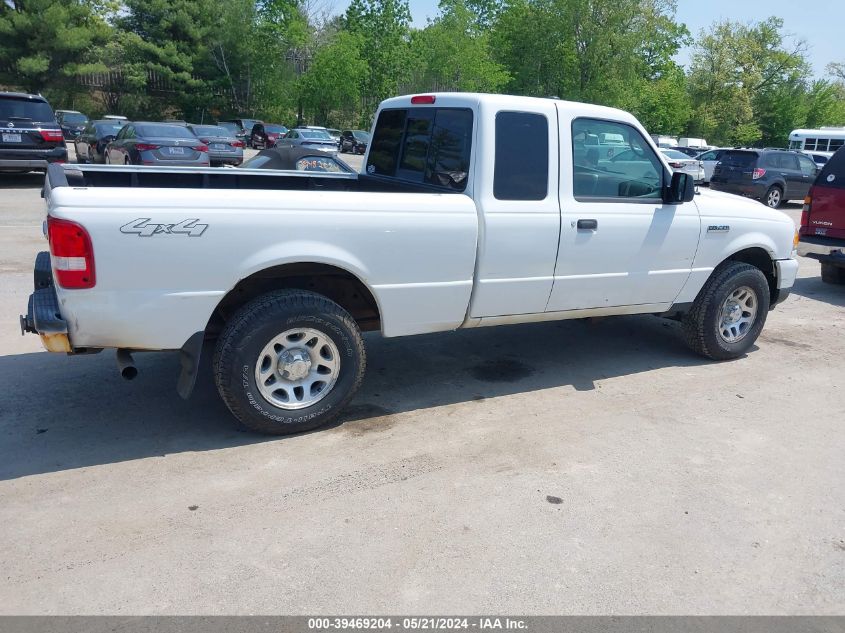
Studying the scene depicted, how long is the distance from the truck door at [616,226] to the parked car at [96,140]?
18.3m

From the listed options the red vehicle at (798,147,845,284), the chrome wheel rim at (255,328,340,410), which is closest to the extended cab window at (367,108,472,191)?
the chrome wheel rim at (255,328,340,410)

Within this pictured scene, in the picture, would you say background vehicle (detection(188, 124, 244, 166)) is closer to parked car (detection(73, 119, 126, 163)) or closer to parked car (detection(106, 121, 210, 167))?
parked car (detection(73, 119, 126, 163))

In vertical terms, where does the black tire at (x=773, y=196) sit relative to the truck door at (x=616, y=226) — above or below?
below

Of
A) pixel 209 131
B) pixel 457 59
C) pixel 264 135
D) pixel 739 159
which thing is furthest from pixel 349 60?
pixel 739 159

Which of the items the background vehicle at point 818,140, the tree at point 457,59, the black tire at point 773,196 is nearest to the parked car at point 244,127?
the tree at point 457,59

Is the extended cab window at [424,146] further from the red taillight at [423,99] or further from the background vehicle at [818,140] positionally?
the background vehicle at [818,140]

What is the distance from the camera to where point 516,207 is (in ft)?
16.3

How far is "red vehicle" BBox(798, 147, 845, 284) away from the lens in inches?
371

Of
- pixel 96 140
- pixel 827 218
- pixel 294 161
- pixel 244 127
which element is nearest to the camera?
pixel 827 218

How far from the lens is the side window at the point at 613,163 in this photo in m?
5.28

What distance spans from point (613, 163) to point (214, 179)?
10.1ft

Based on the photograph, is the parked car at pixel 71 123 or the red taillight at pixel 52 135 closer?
the red taillight at pixel 52 135

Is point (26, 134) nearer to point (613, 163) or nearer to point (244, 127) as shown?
point (613, 163)

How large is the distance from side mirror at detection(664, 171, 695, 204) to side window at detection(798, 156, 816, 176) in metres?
18.2
